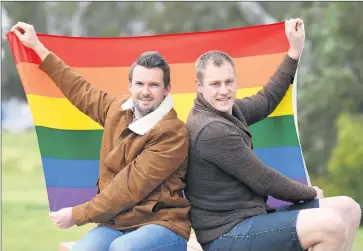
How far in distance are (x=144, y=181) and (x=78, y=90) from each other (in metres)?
0.74

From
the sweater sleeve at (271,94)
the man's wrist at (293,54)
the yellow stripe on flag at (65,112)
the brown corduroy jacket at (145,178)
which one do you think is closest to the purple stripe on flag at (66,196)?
the yellow stripe on flag at (65,112)

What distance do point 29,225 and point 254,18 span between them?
6.16 metres

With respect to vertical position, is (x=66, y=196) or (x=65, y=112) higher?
(x=65, y=112)

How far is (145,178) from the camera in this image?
10.8 ft

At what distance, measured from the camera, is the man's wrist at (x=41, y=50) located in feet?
12.7

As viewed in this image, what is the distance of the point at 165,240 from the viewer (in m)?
3.29

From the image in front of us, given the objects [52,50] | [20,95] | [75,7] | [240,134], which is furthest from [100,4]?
[240,134]

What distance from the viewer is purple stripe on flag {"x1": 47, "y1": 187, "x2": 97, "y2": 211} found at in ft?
13.3

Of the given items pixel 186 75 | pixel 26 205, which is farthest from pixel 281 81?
pixel 26 205

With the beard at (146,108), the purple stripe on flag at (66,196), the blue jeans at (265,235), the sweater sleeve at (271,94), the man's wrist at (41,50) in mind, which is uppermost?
the man's wrist at (41,50)

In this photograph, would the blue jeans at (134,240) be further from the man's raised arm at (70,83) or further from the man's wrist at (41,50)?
the man's wrist at (41,50)

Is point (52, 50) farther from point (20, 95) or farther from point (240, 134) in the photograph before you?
point (20, 95)

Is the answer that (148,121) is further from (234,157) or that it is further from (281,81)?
(281,81)

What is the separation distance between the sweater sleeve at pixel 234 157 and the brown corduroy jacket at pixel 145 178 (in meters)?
0.10
